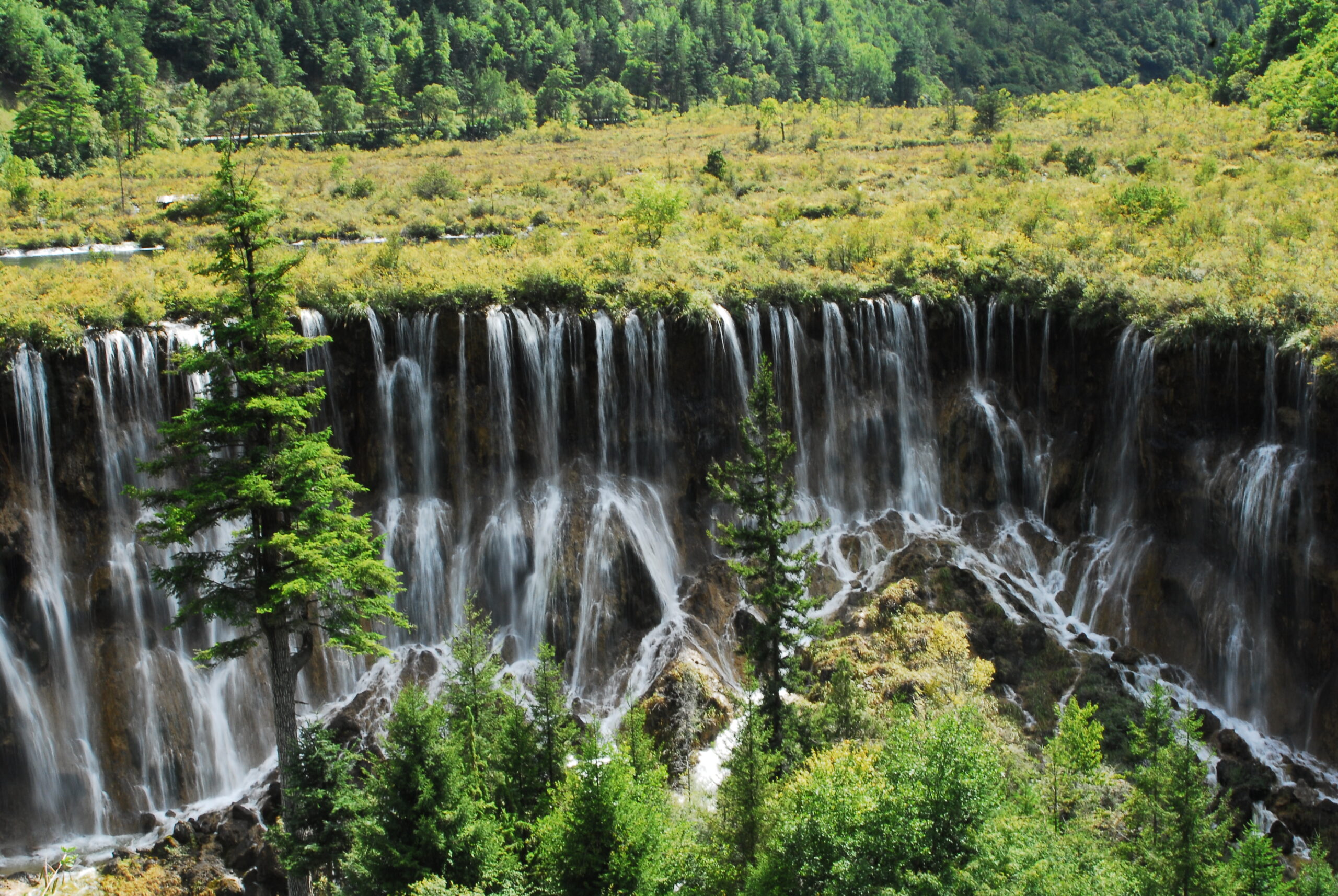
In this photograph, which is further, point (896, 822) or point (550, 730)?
point (550, 730)

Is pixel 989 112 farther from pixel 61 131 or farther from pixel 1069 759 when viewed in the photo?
pixel 61 131

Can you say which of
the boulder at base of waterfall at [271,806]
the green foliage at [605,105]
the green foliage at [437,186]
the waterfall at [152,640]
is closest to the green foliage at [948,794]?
the boulder at base of waterfall at [271,806]

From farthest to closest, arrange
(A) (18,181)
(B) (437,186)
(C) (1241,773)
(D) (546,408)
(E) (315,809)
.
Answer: (B) (437,186) < (A) (18,181) < (D) (546,408) < (C) (1241,773) < (E) (315,809)

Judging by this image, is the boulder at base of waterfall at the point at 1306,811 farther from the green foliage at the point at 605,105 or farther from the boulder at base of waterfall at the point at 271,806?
the green foliage at the point at 605,105

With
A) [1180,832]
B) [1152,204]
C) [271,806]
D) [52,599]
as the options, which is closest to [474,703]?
[271,806]

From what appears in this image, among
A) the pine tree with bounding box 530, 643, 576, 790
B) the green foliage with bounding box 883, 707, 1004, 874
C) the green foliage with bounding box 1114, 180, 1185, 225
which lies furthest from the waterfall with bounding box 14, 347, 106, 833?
the green foliage with bounding box 1114, 180, 1185, 225

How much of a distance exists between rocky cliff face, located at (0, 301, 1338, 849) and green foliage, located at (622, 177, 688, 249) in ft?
37.2

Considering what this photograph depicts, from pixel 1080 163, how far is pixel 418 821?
187 ft

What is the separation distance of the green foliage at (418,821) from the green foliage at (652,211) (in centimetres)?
2980

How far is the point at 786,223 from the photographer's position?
51625 millimetres

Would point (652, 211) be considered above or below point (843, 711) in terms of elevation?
above

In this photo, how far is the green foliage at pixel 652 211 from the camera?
152ft

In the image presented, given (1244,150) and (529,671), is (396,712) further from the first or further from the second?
(1244,150)

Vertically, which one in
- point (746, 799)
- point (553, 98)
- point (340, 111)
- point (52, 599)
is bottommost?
point (746, 799)
